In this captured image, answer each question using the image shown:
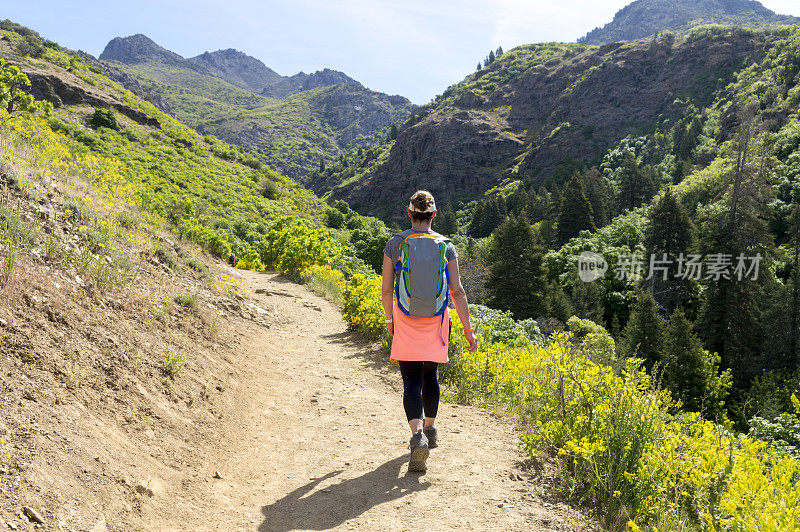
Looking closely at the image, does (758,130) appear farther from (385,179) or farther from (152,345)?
(385,179)

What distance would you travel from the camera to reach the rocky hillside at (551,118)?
4492 inches

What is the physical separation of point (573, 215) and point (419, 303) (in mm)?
57481

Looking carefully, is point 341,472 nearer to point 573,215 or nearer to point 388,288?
point 388,288

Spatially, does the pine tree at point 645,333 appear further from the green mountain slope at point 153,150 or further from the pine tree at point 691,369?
the green mountain slope at point 153,150

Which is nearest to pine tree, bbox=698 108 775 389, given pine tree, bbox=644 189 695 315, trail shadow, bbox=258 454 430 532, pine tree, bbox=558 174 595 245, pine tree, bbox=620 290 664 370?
pine tree, bbox=620 290 664 370

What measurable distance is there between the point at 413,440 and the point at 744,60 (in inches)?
5579

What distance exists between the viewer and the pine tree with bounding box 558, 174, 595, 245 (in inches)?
2208

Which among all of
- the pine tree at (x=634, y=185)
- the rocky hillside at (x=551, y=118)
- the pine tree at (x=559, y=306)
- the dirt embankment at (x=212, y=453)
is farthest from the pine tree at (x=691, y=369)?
the rocky hillside at (x=551, y=118)

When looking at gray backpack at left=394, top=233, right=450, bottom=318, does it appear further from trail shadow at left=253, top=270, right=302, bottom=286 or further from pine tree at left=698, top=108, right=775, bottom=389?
pine tree at left=698, top=108, right=775, bottom=389

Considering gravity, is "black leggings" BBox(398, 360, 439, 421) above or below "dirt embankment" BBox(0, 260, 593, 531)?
above

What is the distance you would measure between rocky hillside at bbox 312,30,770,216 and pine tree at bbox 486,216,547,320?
75.9 m

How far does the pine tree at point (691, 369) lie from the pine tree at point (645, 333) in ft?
3.09

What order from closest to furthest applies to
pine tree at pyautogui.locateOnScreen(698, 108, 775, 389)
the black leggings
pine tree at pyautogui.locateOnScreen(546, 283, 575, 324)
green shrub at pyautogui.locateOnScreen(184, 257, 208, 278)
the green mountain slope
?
1. the black leggings
2. green shrub at pyautogui.locateOnScreen(184, 257, 208, 278)
3. the green mountain slope
4. pine tree at pyautogui.locateOnScreen(698, 108, 775, 389)
5. pine tree at pyautogui.locateOnScreen(546, 283, 575, 324)

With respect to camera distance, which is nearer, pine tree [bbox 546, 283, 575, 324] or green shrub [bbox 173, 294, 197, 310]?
green shrub [bbox 173, 294, 197, 310]
